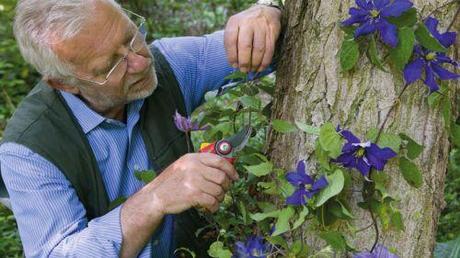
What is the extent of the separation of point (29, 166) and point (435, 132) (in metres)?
1.08

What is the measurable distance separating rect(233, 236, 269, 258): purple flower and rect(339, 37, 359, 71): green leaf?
47 cm

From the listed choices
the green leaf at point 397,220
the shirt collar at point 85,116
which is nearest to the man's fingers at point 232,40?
the shirt collar at point 85,116

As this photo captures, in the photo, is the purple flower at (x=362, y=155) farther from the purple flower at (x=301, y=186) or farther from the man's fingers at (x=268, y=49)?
the man's fingers at (x=268, y=49)

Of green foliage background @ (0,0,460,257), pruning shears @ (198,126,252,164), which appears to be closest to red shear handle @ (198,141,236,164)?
pruning shears @ (198,126,252,164)

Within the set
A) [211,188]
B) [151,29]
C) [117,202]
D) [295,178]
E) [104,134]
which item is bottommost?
[151,29]

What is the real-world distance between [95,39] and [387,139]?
34.4 inches

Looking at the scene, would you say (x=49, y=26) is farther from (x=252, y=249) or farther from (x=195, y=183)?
(x=252, y=249)

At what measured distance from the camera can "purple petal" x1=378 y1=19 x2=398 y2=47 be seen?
4.52 ft

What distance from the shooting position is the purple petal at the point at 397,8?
53.5 inches

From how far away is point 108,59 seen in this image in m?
1.91

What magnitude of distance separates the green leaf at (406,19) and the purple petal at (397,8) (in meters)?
0.03

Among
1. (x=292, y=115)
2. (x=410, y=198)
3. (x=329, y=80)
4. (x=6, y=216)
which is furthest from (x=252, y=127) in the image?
(x=6, y=216)

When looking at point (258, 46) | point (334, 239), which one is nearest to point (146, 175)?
point (258, 46)

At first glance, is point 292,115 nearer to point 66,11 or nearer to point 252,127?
point 252,127
